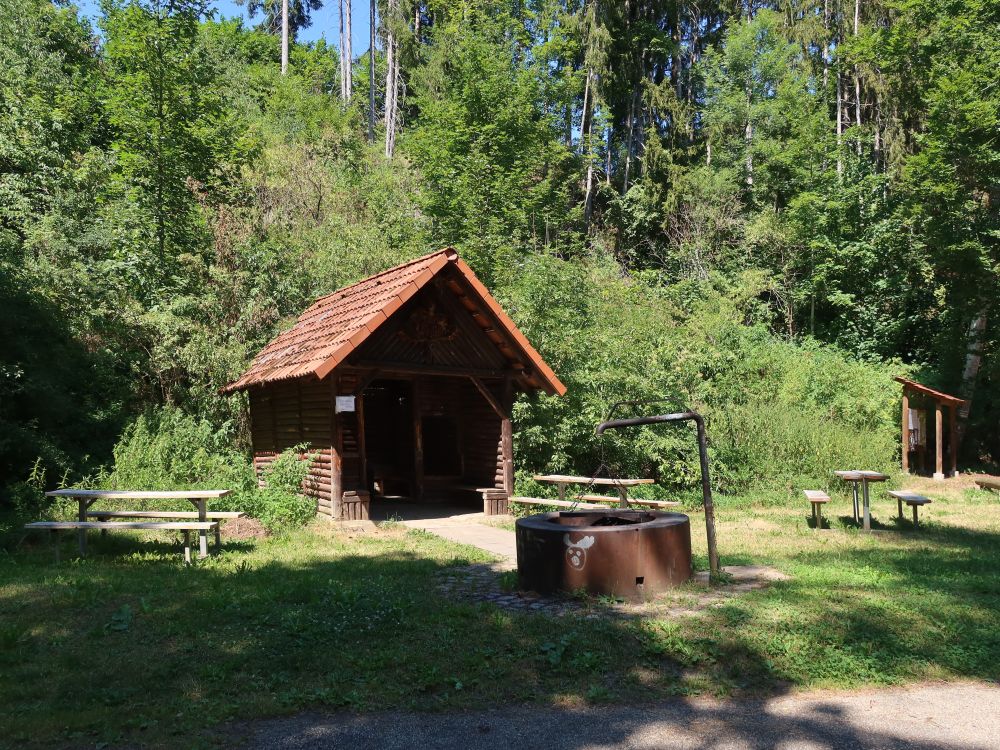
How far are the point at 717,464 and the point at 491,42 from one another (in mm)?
20890

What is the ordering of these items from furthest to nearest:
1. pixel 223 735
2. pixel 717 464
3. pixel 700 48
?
pixel 700 48 < pixel 717 464 < pixel 223 735

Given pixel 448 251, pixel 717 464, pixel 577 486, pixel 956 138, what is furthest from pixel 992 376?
pixel 448 251

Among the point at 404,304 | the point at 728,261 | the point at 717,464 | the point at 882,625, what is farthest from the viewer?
the point at 728,261

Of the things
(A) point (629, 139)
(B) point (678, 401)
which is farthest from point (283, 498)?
(A) point (629, 139)

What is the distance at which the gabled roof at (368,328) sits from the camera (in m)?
10.9

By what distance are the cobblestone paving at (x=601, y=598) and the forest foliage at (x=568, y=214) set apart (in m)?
6.63

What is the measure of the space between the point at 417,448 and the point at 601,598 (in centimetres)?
839

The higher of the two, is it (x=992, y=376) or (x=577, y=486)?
(x=992, y=376)

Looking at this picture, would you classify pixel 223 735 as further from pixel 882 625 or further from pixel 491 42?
pixel 491 42

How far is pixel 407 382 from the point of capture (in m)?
15.4

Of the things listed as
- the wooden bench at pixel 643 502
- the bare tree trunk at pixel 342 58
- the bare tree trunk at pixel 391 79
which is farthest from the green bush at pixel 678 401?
the bare tree trunk at pixel 342 58

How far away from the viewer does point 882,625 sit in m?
5.75

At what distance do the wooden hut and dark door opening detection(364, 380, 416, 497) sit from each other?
0.50 ft

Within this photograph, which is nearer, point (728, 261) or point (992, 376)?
point (992, 376)
